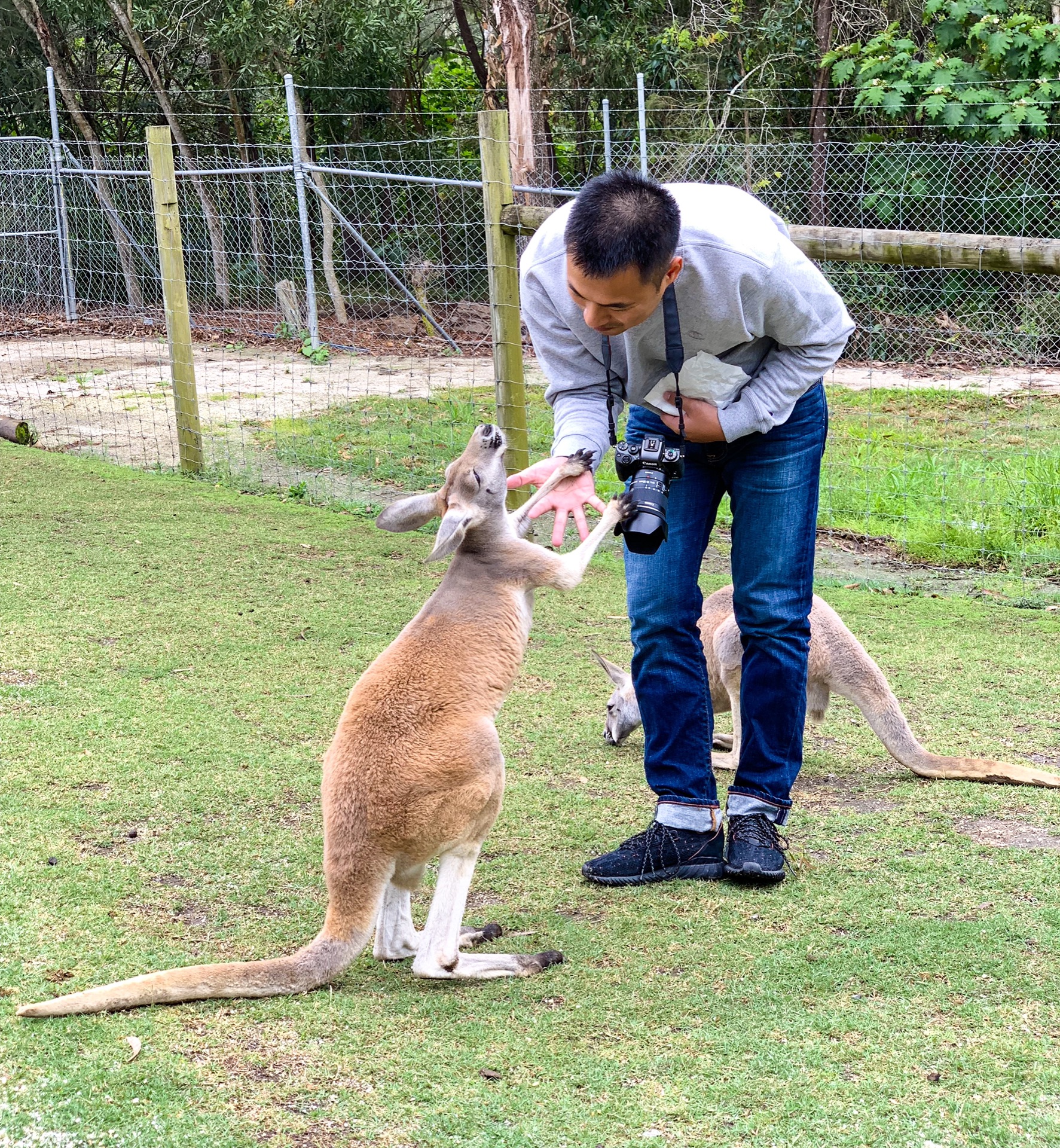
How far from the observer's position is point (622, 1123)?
2.05m

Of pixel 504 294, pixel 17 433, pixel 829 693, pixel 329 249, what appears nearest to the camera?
pixel 829 693

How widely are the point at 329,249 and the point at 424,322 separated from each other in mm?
1127

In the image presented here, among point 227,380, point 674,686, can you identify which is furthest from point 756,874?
point 227,380

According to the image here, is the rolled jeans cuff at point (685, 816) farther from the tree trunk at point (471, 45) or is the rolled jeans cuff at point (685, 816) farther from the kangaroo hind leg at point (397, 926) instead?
the tree trunk at point (471, 45)

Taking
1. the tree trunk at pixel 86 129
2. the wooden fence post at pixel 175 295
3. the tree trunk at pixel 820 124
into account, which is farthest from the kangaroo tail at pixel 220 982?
the tree trunk at pixel 86 129

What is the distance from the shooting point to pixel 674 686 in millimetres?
3016

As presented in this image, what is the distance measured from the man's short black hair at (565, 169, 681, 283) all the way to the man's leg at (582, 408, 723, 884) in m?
0.58

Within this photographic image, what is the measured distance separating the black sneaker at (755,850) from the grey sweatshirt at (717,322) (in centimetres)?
91

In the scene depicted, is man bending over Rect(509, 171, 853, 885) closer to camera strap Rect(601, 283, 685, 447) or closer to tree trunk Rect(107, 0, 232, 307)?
camera strap Rect(601, 283, 685, 447)

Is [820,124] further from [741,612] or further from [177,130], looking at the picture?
[741,612]

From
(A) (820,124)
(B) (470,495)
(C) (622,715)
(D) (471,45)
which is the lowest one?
(C) (622,715)

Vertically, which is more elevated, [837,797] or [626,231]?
[626,231]

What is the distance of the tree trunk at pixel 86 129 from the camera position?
14023 millimetres

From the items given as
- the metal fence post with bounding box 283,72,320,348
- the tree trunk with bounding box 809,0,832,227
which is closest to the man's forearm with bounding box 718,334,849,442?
the tree trunk with bounding box 809,0,832,227
